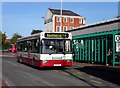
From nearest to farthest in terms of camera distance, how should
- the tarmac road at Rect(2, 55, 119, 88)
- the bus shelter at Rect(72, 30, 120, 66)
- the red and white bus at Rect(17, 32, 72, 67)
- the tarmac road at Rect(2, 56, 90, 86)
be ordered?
the tarmac road at Rect(2, 55, 119, 88), the tarmac road at Rect(2, 56, 90, 86), the red and white bus at Rect(17, 32, 72, 67), the bus shelter at Rect(72, 30, 120, 66)

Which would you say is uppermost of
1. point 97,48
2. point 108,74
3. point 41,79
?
point 97,48

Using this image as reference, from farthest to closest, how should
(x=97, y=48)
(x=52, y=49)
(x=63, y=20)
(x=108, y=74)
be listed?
(x=63, y=20) < (x=97, y=48) < (x=52, y=49) < (x=108, y=74)

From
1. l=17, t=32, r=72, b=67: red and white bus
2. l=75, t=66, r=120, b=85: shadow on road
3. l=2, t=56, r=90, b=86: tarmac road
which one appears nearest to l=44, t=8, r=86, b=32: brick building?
l=17, t=32, r=72, b=67: red and white bus

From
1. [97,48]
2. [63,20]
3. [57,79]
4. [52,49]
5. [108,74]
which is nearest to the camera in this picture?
[57,79]

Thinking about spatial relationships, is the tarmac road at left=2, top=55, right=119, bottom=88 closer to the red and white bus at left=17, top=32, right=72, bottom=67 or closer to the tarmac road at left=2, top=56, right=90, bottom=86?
the tarmac road at left=2, top=56, right=90, bottom=86

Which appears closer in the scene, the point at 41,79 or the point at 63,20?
the point at 41,79

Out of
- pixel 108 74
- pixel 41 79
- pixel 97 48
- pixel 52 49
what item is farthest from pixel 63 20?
pixel 41 79

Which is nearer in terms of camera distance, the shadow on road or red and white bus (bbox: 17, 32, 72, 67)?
the shadow on road

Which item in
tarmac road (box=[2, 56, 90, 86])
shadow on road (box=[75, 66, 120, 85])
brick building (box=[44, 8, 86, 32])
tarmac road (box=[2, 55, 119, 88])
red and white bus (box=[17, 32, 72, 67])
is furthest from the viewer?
brick building (box=[44, 8, 86, 32])

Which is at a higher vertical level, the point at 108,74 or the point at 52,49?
the point at 52,49

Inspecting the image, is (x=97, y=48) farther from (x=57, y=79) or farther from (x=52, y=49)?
(x=57, y=79)

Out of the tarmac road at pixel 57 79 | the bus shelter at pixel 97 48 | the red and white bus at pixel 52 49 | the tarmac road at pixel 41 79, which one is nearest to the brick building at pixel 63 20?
the bus shelter at pixel 97 48

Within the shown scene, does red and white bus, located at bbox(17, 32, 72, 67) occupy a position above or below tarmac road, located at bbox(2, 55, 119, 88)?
above

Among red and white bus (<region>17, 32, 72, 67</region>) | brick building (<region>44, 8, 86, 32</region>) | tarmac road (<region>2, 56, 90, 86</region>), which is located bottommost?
tarmac road (<region>2, 56, 90, 86</region>)
